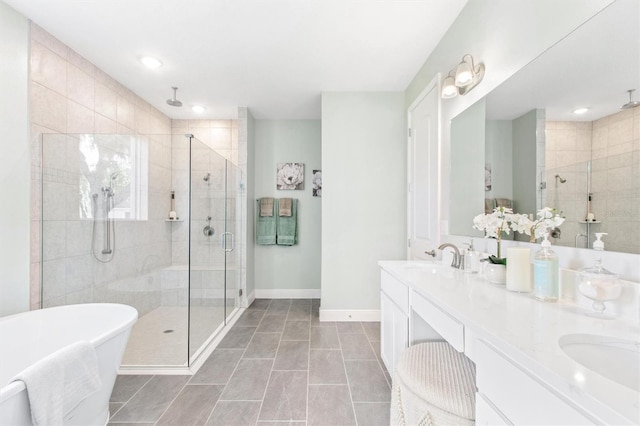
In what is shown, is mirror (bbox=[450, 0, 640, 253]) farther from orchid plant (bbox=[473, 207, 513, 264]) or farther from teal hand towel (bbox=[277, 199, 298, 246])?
teal hand towel (bbox=[277, 199, 298, 246])

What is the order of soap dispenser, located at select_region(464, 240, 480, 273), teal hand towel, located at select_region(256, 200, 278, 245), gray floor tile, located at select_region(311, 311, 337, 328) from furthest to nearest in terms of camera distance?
teal hand towel, located at select_region(256, 200, 278, 245) < gray floor tile, located at select_region(311, 311, 337, 328) < soap dispenser, located at select_region(464, 240, 480, 273)

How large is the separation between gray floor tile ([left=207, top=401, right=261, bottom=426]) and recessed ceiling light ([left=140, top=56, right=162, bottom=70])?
112 inches

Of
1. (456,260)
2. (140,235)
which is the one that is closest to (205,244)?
(140,235)

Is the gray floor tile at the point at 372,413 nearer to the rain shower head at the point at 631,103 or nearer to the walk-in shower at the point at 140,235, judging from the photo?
the walk-in shower at the point at 140,235

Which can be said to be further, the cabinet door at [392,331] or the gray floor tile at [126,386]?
the gray floor tile at [126,386]

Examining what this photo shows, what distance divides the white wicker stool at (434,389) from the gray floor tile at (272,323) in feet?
5.95

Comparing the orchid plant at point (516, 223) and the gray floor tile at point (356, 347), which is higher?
the orchid plant at point (516, 223)

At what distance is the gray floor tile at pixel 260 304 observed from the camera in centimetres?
365

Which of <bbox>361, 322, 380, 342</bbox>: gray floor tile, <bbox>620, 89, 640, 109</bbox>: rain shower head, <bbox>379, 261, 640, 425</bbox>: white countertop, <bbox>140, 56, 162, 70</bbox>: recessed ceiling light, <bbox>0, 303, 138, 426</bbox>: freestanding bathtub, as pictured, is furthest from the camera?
<bbox>361, 322, 380, 342</bbox>: gray floor tile

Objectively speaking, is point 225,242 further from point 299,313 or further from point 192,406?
point 192,406

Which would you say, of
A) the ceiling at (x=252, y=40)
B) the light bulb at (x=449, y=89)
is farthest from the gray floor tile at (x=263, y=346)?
the ceiling at (x=252, y=40)

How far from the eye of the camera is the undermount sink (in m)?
0.74

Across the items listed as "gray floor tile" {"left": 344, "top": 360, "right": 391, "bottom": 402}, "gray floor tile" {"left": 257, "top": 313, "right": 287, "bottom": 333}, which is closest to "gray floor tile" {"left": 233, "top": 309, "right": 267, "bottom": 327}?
"gray floor tile" {"left": 257, "top": 313, "right": 287, "bottom": 333}

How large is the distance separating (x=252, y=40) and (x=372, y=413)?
9.18ft
